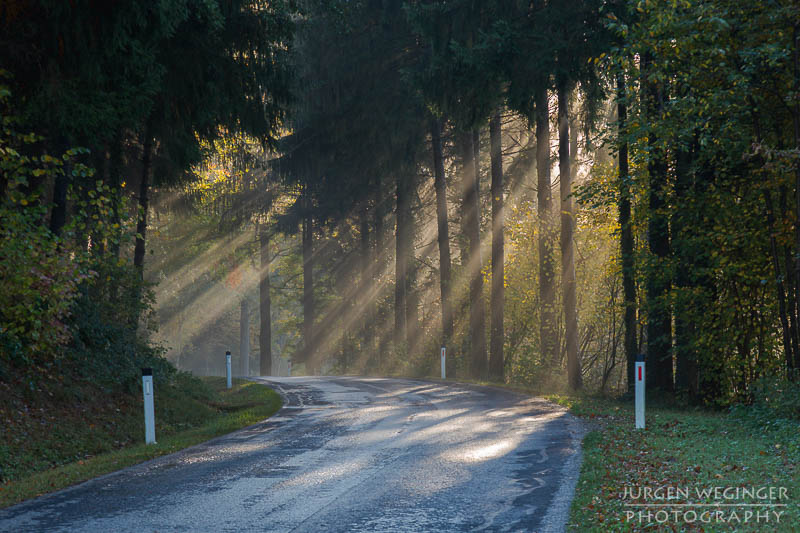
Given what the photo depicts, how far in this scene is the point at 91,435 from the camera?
12.4 meters

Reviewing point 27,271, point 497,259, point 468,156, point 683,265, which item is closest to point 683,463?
point 683,265

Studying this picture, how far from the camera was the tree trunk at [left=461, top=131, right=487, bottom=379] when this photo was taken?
28250 mm

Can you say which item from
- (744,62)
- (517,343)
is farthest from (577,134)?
(744,62)

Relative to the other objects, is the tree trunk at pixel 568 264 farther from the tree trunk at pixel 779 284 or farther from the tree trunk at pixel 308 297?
the tree trunk at pixel 308 297

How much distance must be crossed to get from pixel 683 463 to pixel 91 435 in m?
9.56

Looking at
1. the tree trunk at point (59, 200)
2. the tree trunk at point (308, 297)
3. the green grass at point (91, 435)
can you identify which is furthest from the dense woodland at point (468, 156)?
the tree trunk at point (308, 297)

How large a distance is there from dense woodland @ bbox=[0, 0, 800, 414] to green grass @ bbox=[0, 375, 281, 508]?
1090 mm

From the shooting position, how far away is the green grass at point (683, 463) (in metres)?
6.14

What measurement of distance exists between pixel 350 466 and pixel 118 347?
1002 cm

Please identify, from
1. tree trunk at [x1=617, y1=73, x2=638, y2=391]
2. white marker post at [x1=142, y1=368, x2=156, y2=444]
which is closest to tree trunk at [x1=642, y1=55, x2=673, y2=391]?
tree trunk at [x1=617, y1=73, x2=638, y2=391]

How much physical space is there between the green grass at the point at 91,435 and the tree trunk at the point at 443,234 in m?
14.1

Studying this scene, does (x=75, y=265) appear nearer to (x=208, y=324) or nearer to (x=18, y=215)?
(x=18, y=215)

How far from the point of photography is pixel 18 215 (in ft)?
35.0

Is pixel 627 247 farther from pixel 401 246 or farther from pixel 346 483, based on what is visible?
pixel 401 246
